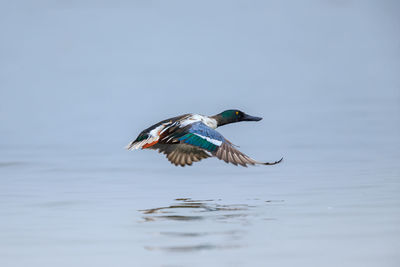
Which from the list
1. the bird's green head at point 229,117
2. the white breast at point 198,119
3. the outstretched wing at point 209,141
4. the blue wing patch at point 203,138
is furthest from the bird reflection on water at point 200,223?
the bird's green head at point 229,117

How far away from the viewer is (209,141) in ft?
37.1

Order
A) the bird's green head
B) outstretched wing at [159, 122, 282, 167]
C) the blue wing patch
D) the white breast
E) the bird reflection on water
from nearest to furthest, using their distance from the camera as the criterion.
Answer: the bird reflection on water, outstretched wing at [159, 122, 282, 167], the blue wing patch, the white breast, the bird's green head

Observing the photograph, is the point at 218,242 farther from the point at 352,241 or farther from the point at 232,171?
the point at 232,171

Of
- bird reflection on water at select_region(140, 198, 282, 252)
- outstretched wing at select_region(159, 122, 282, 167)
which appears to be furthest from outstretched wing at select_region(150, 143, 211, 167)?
bird reflection on water at select_region(140, 198, 282, 252)

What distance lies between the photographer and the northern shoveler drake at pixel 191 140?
1103 cm

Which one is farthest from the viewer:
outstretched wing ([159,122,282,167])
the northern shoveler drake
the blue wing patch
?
the blue wing patch

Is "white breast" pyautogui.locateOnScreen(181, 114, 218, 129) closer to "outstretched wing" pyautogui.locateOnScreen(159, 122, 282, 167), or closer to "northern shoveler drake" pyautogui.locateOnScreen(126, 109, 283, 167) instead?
"northern shoveler drake" pyautogui.locateOnScreen(126, 109, 283, 167)

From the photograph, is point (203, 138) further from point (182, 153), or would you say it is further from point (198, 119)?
point (182, 153)

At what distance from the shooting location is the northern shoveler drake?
11.0 m

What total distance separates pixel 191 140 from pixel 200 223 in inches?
91.2

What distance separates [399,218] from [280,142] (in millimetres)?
8802

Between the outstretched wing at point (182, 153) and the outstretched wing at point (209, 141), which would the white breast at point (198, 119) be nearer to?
the outstretched wing at point (209, 141)

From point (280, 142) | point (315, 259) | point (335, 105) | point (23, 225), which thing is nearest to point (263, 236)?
point (315, 259)

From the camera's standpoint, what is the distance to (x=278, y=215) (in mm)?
9656
